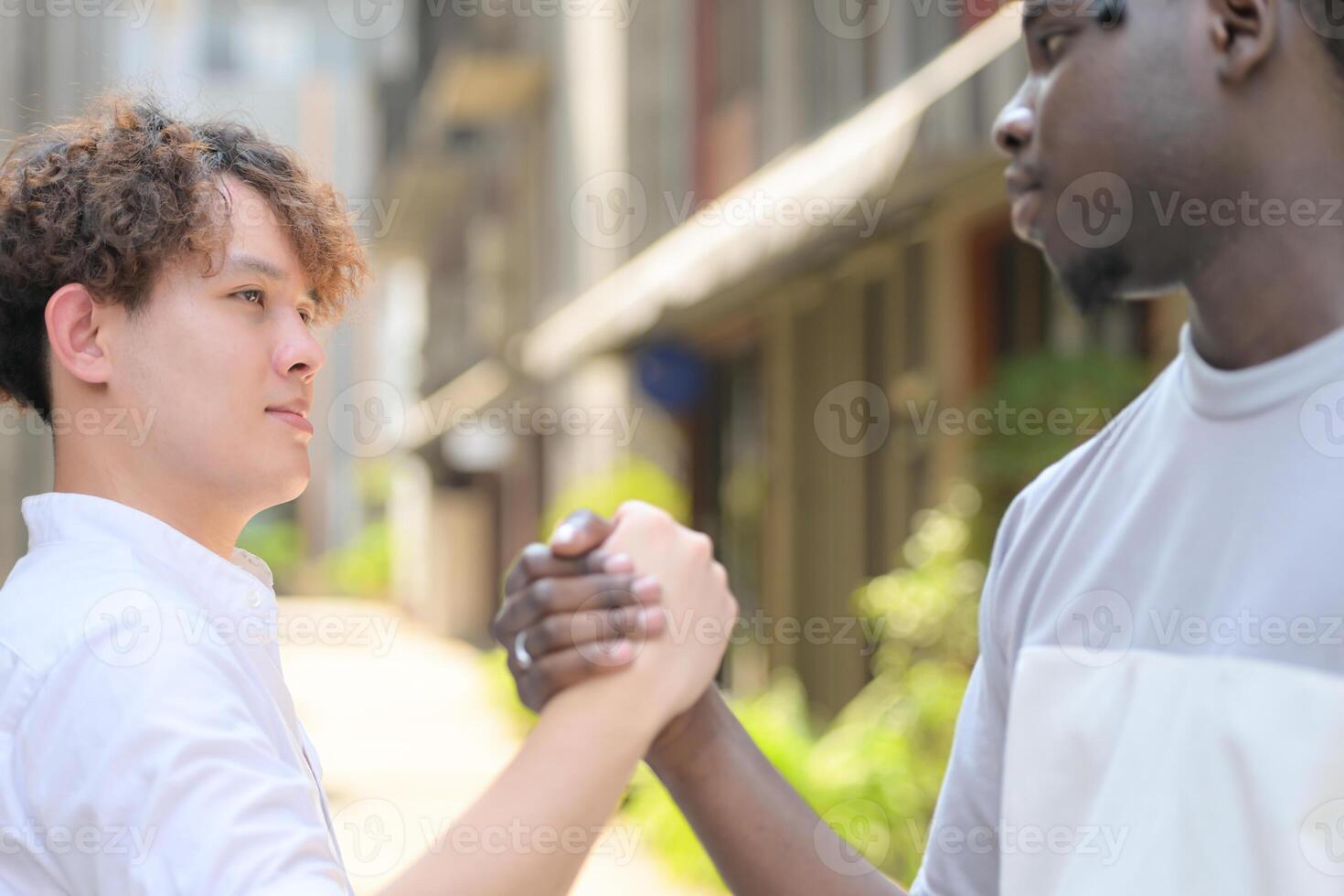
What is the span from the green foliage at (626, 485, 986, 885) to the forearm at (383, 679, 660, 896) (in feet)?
13.7

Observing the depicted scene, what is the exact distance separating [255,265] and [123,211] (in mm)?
141

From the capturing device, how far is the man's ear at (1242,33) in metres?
1.49

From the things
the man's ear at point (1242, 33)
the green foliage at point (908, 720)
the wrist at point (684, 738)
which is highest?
the man's ear at point (1242, 33)

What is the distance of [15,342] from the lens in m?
1.62

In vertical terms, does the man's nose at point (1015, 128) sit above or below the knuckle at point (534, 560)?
above

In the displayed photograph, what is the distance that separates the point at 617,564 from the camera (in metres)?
1.71

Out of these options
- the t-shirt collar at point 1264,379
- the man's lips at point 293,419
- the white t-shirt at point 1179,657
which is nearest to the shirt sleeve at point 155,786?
the man's lips at point 293,419

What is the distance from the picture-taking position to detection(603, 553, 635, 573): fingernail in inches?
67.1

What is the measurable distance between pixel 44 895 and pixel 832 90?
855 cm

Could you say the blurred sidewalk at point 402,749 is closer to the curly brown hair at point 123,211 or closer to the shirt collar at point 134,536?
the shirt collar at point 134,536

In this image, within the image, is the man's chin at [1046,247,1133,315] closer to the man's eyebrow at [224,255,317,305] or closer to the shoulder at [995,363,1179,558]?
the shoulder at [995,363,1179,558]

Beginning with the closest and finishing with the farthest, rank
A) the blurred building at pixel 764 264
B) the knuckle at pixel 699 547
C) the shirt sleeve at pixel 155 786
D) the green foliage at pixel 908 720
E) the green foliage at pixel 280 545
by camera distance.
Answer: the shirt sleeve at pixel 155 786 → the knuckle at pixel 699 547 → the green foliage at pixel 908 720 → the blurred building at pixel 764 264 → the green foliage at pixel 280 545

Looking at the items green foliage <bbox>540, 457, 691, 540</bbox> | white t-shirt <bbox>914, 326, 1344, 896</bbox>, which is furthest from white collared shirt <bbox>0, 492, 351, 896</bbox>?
green foliage <bbox>540, 457, 691, 540</bbox>

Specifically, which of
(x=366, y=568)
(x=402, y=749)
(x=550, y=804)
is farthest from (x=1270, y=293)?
(x=366, y=568)
